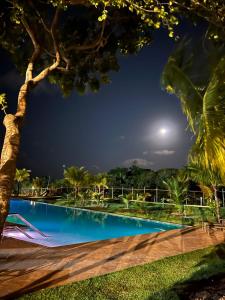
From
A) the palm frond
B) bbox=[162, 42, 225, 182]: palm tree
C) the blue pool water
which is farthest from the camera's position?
the blue pool water

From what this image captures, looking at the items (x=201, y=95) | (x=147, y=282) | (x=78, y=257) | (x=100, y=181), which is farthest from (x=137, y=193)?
(x=201, y=95)

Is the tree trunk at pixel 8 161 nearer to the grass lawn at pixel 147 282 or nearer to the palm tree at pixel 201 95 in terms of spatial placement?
the grass lawn at pixel 147 282

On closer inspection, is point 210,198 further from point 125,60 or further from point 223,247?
point 125,60

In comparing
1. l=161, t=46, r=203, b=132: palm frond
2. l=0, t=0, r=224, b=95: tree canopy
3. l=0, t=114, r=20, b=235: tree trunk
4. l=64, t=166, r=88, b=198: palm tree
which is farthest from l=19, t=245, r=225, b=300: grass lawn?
l=64, t=166, r=88, b=198: palm tree

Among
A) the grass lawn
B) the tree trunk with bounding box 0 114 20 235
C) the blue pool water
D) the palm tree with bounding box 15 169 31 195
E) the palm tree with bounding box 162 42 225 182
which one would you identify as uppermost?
the palm tree with bounding box 15 169 31 195

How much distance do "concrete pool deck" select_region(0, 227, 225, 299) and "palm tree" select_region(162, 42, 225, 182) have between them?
3.29 meters

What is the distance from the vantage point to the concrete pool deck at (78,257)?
609 centimetres

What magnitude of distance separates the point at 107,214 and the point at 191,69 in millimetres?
15687

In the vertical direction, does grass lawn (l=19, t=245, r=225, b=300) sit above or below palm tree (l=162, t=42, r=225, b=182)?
below

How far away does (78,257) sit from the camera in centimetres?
791

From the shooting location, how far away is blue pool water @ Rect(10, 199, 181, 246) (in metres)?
15.2

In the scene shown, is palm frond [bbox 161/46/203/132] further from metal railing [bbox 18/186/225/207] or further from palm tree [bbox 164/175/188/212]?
metal railing [bbox 18/186/225/207]

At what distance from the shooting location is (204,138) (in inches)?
201

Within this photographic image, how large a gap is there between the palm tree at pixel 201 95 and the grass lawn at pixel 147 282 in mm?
2199
